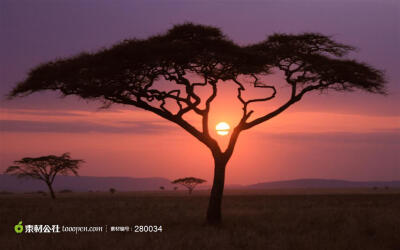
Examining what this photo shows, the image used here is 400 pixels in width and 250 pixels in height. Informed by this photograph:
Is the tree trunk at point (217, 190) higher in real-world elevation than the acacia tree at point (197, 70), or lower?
lower

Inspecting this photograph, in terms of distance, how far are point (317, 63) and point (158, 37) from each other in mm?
7643

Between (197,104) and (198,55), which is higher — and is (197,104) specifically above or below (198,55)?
below

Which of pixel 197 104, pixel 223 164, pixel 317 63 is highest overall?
pixel 317 63

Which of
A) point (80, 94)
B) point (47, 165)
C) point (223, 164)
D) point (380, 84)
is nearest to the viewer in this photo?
point (223, 164)

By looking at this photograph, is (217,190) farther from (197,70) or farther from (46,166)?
(46,166)

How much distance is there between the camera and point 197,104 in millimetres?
21078

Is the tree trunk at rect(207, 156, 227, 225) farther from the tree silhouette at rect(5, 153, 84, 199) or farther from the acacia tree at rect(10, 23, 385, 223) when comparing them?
the tree silhouette at rect(5, 153, 84, 199)

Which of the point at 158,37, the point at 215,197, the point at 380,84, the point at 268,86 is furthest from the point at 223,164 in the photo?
the point at 380,84

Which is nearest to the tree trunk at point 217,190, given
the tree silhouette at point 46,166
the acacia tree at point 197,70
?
the acacia tree at point 197,70

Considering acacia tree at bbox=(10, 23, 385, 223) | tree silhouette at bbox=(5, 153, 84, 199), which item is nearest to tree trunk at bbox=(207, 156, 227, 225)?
acacia tree at bbox=(10, 23, 385, 223)

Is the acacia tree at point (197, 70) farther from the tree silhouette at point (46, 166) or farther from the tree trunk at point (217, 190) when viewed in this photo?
the tree silhouette at point (46, 166)

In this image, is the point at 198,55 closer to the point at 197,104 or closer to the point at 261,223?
the point at 197,104

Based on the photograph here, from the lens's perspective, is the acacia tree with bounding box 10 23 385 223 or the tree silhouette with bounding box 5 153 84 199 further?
the tree silhouette with bounding box 5 153 84 199

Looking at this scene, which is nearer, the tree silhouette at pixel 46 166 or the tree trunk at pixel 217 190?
the tree trunk at pixel 217 190
